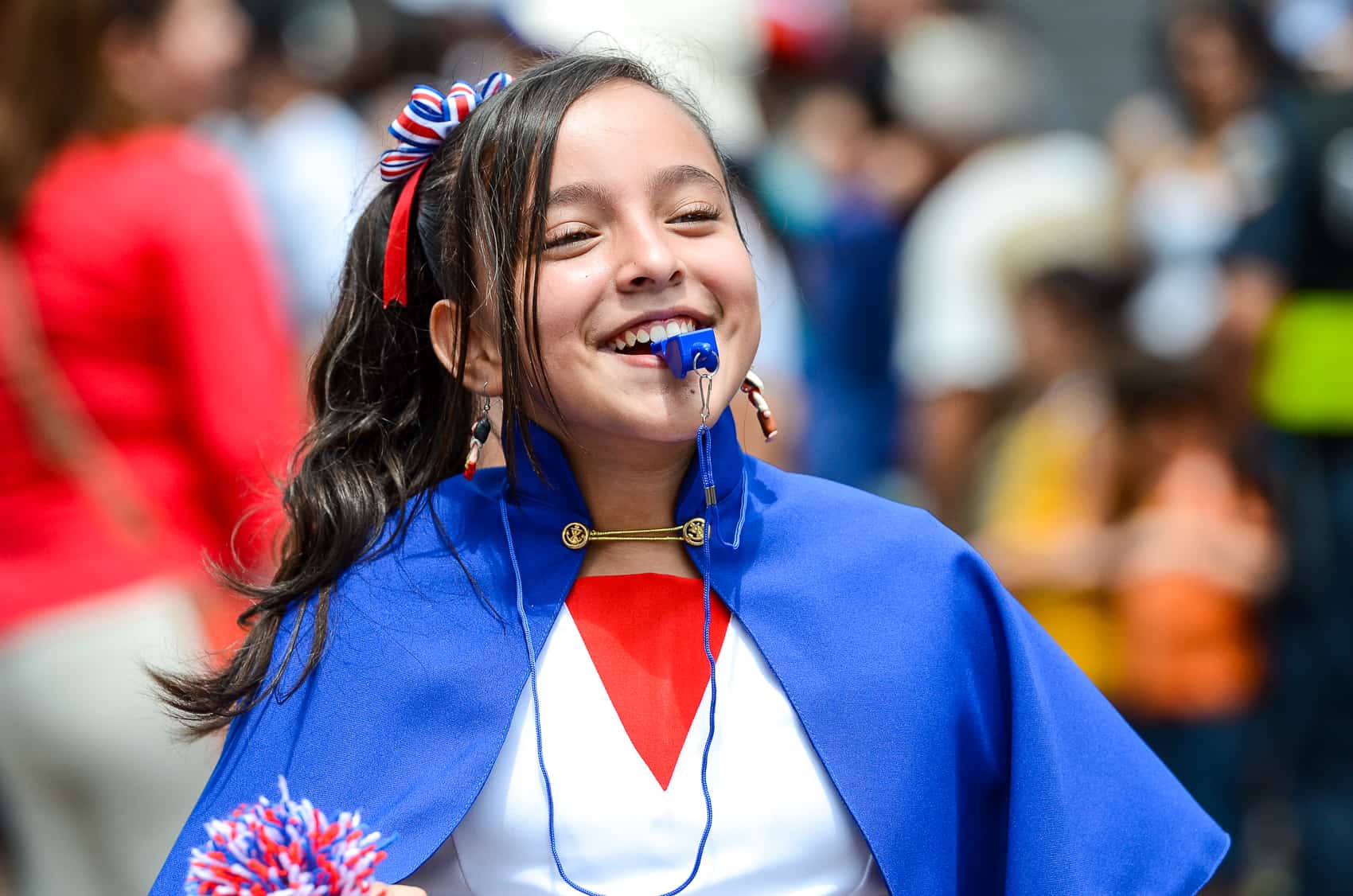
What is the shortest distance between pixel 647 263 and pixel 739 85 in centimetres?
367

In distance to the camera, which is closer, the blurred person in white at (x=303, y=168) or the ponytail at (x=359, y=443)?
the ponytail at (x=359, y=443)

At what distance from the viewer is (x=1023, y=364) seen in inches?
209

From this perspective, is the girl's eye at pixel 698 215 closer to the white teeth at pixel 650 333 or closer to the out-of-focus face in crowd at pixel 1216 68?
the white teeth at pixel 650 333

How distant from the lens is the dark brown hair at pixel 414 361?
2170 millimetres

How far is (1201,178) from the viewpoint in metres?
5.50

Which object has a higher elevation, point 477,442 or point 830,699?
point 477,442

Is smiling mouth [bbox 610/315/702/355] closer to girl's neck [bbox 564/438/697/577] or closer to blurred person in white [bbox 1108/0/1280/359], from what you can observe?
girl's neck [bbox 564/438/697/577]

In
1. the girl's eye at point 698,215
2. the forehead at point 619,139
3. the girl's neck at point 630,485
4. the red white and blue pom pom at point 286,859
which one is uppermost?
the forehead at point 619,139

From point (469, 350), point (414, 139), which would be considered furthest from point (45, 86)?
point (469, 350)

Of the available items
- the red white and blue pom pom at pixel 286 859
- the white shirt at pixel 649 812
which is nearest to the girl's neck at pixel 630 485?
the white shirt at pixel 649 812

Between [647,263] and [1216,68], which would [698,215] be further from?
[1216,68]

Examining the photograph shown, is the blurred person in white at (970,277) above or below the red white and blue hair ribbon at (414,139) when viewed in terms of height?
below

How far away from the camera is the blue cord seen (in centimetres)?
207

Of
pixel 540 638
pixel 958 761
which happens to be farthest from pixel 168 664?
pixel 958 761
